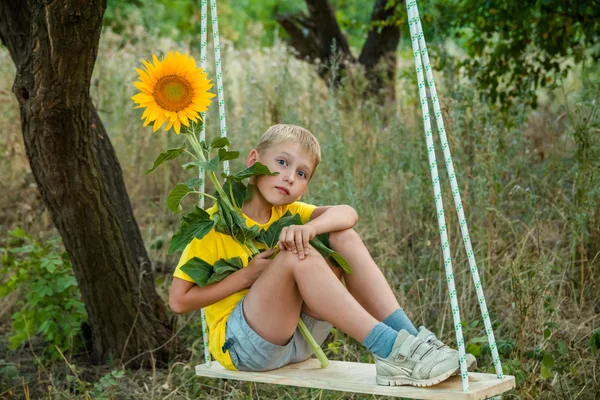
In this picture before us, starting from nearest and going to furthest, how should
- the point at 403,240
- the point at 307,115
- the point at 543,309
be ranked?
1. the point at 543,309
2. the point at 403,240
3. the point at 307,115

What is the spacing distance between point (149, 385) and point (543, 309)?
5.45 ft

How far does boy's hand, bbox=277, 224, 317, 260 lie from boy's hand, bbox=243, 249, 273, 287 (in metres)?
0.10

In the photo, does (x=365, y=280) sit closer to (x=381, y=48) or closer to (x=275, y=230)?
(x=275, y=230)

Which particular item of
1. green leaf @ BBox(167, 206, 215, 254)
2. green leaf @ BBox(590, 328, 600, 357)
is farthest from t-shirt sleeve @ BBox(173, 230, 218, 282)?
green leaf @ BBox(590, 328, 600, 357)

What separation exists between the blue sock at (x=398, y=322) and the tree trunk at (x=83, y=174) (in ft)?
4.50

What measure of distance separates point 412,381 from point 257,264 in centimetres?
59

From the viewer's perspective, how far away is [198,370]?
2729mm

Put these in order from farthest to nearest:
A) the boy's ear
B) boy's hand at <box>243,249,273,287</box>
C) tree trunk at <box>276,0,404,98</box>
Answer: tree trunk at <box>276,0,404,98</box> < the boy's ear < boy's hand at <box>243,249,273,287</box>

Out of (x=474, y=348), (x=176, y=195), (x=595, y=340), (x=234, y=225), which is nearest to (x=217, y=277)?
(x=234, y=225)

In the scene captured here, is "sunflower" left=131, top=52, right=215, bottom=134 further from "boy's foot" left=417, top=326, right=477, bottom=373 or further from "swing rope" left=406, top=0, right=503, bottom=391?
"boy's foot" left=417, top=326, right=477, bottom=373

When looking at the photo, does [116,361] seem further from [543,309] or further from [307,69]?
[307,69]

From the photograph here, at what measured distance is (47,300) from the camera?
397 cm

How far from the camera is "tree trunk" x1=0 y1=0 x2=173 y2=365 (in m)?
3.01

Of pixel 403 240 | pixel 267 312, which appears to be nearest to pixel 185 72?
pixel 267 312
